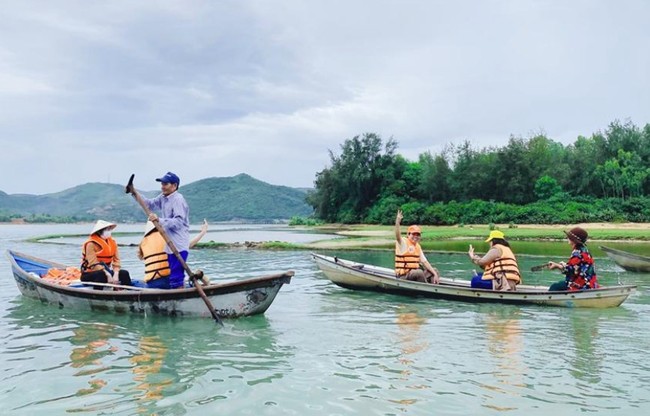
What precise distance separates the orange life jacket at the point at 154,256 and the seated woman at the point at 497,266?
25.2 feet

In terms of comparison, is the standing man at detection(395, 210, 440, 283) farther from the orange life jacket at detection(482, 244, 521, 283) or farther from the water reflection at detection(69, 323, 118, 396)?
the water reflection at detection(69, 323, 118, 396)

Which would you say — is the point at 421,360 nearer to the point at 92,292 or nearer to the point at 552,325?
the point at 552,325

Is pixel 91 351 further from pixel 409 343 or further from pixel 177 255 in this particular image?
pixel 409 343

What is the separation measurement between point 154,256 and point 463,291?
8118 millimetres

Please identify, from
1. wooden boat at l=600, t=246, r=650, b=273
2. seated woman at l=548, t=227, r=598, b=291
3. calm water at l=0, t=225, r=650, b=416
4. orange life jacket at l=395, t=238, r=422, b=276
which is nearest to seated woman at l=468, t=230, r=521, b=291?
calm water at l=0, t=225, r=650, b=416

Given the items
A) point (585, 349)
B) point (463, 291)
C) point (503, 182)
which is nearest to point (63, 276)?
point (463, 291)

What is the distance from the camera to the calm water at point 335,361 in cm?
683

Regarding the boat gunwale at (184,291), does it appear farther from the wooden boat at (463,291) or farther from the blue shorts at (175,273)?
the wooden boat at (463,291)

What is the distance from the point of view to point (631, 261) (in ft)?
71.2

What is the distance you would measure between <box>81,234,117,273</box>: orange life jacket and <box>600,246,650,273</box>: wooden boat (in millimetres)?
18941

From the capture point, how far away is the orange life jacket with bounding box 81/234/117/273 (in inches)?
511

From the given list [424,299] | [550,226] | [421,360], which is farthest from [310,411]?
[550,226]

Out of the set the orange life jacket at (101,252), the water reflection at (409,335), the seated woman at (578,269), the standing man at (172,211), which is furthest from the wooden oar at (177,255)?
the seated woman at (578,269)

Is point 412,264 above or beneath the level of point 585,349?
above
